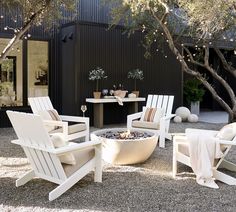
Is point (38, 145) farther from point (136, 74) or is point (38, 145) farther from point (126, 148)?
point (136, 74)

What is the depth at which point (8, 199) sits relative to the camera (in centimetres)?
385

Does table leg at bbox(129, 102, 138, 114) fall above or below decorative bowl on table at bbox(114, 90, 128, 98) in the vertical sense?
below

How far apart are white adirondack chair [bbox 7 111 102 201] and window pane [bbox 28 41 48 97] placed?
5.77 meters

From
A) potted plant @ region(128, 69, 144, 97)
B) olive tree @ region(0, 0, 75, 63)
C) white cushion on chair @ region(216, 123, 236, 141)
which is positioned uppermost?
olive tree @ region(0, 0, 75, 63)

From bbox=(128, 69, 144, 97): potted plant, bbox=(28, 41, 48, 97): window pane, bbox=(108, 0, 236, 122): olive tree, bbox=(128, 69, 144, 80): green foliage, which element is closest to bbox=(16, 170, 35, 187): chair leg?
bbox=(108, 0, 236, 122): olive tree

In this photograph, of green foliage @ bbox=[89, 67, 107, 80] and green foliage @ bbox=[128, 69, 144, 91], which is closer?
green foliage @ bbox=[89, 67, 107, 80]

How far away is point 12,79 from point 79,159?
5926 mm

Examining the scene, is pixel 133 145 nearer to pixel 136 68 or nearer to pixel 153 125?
pixel 153 125

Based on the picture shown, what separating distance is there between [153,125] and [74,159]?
9.84 ft

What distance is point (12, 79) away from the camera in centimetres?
953

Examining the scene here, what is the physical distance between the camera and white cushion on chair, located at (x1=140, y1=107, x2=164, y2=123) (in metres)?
7.21

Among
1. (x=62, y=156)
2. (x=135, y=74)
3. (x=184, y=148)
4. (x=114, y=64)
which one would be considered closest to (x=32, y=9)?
(x=62, y=156)

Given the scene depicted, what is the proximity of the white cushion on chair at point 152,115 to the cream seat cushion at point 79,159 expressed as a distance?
294cm

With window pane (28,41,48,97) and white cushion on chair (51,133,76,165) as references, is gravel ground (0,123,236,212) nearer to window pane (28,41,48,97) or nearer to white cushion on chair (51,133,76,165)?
white cushion on chair (51,133,76,165)
